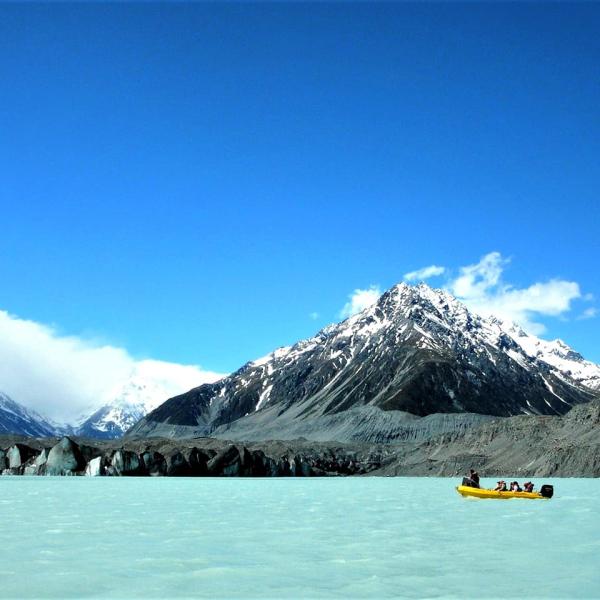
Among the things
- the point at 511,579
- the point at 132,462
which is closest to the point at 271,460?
the point at 132,462

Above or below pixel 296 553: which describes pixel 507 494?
below

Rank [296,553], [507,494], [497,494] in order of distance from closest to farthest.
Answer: [296,553]
[497,494]
[507,494]

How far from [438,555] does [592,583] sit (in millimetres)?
7456

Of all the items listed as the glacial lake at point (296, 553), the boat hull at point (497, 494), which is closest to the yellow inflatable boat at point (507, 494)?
the boat hull at point (497, 494)

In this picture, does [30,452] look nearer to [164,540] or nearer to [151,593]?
[164,540]

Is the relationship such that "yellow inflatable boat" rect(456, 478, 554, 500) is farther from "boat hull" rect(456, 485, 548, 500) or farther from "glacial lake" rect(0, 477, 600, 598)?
"glacial lake" rect(0, 477, 600, 598)

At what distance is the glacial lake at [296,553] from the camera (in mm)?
24469

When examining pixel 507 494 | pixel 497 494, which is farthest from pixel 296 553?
pixel 507 494

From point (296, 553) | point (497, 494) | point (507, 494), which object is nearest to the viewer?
point (296, 553)

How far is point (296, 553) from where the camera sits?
3219 centimetres

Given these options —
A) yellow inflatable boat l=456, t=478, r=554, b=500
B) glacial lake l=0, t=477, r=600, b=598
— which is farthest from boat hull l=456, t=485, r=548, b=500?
glacial lake l=0, t=477, r=600, b=598

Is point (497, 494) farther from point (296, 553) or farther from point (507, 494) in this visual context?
point (296, 553)

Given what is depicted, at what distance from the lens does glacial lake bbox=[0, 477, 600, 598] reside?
24.5 m

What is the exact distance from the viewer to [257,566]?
94.4 ft
